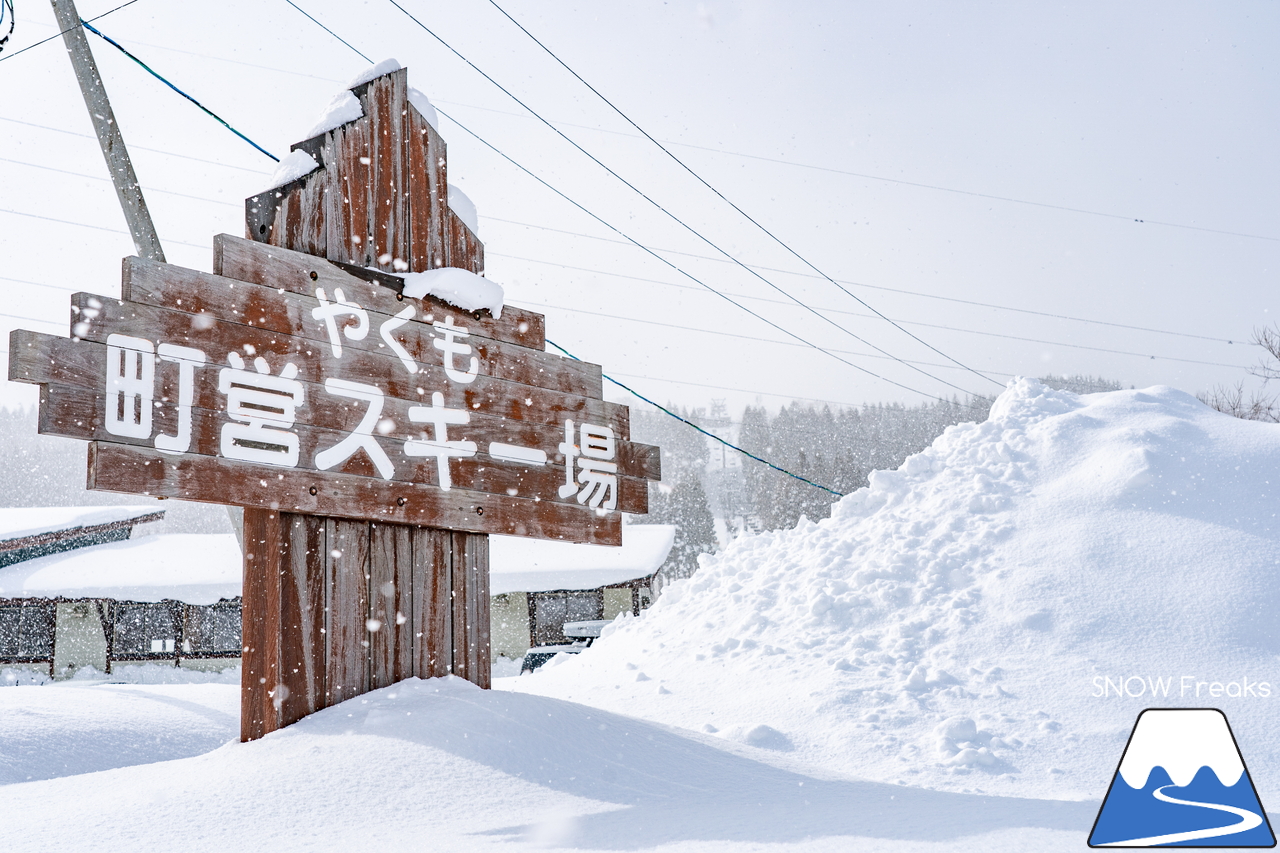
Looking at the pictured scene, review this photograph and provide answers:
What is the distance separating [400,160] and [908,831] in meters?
5.03

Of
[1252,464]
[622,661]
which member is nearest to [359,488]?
[622,661]

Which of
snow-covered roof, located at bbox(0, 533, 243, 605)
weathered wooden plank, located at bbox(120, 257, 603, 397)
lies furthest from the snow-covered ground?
snow-covered roof, located at bbox(0, 533, 243, 605)

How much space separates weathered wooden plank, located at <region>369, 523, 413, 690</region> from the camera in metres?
5.62

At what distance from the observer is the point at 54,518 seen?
21.3m

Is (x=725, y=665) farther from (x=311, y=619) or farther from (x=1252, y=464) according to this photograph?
(x=1252, y=464)

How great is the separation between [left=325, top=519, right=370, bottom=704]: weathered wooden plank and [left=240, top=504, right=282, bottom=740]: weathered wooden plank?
0.31m

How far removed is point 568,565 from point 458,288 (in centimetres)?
1657

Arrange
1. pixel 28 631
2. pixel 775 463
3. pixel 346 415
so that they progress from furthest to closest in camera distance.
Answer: pixel 775 463
pixel 28 631
pixel 346 415

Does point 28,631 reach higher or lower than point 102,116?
lower

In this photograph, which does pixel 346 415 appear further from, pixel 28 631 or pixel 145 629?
pixel 145 629

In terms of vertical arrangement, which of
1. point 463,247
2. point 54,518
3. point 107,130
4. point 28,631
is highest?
point 107,130

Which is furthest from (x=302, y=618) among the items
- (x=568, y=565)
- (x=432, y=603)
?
(x=568, y=565)

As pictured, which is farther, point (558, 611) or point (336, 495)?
point (558, 611)

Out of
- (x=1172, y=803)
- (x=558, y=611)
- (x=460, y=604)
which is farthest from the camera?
(x=558, y=611)
